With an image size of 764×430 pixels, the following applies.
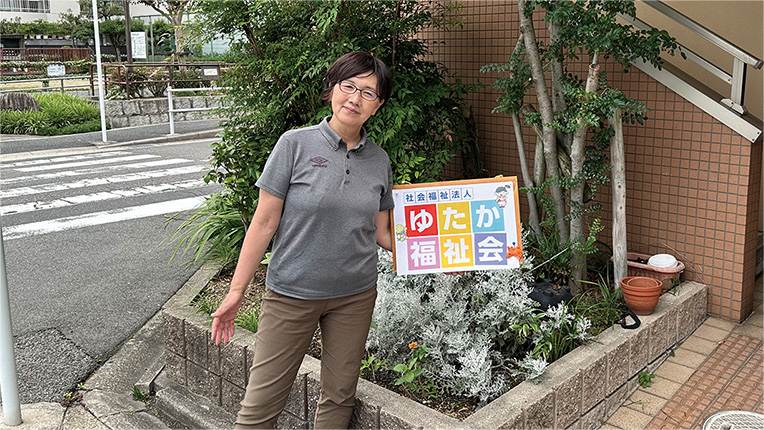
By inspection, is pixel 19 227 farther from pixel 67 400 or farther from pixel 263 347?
pixel 263 347

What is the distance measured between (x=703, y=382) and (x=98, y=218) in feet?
24.1

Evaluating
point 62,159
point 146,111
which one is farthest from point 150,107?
point 62,159

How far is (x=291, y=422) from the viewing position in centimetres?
380

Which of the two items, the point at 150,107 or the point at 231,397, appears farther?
the point at 150,107

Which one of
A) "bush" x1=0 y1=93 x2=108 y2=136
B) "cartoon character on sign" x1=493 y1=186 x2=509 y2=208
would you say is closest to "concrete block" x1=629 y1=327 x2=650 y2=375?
"cartoon character on sign" x1=493 y1=186 x2=509 y2=208

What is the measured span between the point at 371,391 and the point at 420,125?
8.43 ft

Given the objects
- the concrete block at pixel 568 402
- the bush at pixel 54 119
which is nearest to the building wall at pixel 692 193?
the concrete block at pixel 568 402

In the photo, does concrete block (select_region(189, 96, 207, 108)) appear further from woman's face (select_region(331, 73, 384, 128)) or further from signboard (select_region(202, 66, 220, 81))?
woman's face (select_region(331, 73, 384, 128))

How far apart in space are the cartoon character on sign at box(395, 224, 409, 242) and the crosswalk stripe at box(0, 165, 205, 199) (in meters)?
7.09

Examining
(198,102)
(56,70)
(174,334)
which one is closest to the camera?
(174,334)

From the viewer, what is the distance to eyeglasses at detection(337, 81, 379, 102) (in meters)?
2.92

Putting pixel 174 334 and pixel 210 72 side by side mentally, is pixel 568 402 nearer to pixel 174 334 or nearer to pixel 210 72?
pixel 174 334

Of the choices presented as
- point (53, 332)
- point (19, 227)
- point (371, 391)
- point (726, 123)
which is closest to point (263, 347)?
point (371, 391)

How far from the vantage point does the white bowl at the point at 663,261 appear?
4.99 metres
